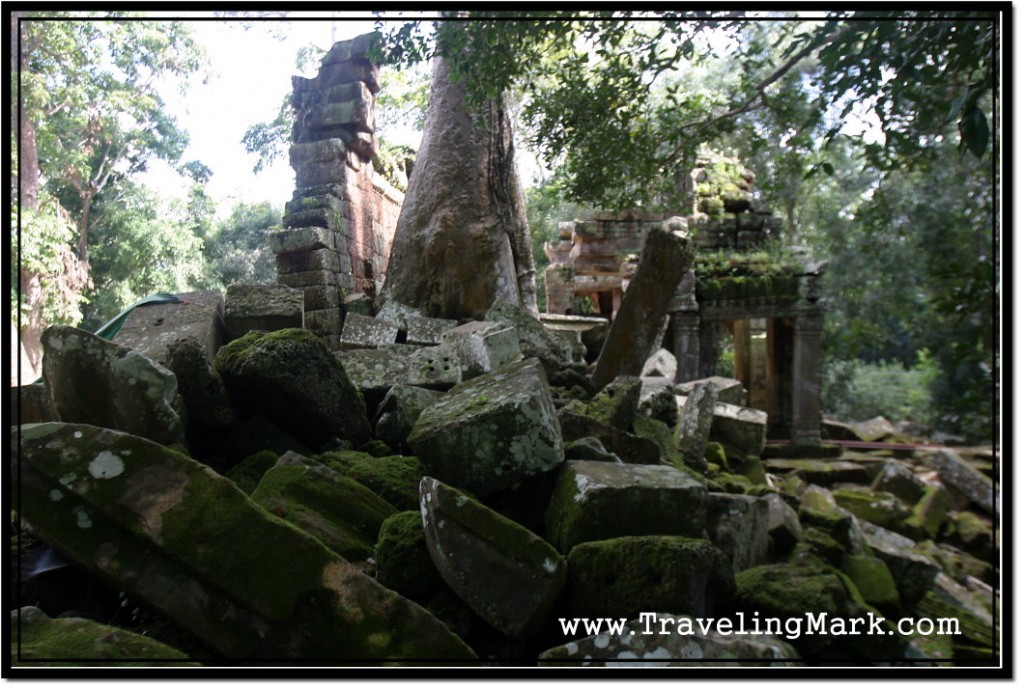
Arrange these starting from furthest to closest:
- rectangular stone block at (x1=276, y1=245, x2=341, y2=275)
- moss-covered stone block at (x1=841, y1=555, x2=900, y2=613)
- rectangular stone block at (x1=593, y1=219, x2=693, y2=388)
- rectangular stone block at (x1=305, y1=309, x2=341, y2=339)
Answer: rectangular stone block at (x1=276, y1=245, x2=341, y2=275) < rectangular stone block at (x1=305, y1=309, x2=341, y2=339) < rectangular stone block at (x1=593, y1=219, x2=693, y2=388) < moss-covered stone block at (x1=841, y1=555, x2=900, y2=613)

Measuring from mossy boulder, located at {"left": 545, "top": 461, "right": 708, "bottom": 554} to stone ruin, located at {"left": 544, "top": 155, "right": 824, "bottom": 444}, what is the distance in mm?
6982

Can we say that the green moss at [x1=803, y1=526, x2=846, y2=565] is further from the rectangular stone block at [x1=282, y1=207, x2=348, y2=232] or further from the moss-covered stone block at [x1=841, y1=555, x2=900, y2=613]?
the rectangular stone block at [x1=282, y1=207, x2=348, y2=232]

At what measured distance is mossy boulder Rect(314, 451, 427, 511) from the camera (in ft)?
8.23

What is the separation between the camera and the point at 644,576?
1.88 metres

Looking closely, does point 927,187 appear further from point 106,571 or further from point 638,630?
point 106,571

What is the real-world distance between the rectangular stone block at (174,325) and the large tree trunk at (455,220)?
2364 mm

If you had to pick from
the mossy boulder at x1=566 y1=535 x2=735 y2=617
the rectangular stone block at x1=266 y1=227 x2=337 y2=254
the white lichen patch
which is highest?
the rectangular stone block at x1=266 y1=227 x2=337 y2=254

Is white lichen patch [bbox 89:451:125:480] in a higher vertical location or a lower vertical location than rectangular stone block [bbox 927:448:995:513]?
higher

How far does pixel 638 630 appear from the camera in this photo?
1.79 meters

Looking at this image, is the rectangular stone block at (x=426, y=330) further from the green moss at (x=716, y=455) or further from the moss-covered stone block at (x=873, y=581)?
the moss-covered stone block at (x=873, y=581)

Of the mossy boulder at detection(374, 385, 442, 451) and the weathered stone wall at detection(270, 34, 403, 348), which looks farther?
the weathered stone wall at detection(270, 34, 403, 348)

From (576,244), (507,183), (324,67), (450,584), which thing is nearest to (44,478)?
(450,584)

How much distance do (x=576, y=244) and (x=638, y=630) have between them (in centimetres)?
1199

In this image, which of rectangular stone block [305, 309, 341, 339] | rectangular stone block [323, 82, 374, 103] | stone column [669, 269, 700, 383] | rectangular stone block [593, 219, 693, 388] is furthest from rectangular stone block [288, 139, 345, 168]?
stone column [669, 269, 700, 383]
